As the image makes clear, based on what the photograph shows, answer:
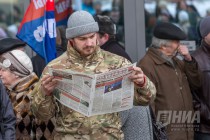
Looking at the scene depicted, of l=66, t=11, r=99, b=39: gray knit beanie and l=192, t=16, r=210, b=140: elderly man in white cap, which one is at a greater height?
l=66, t=11, r=99, b=39: gray knit beanie

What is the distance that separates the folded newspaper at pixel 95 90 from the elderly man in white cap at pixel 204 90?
1.99 meters

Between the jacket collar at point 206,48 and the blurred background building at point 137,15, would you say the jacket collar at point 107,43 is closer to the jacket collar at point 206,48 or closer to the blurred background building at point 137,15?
the blurred background building at point 137,15

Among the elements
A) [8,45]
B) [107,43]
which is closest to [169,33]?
[107,43]

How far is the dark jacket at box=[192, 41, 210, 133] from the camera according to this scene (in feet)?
22.9

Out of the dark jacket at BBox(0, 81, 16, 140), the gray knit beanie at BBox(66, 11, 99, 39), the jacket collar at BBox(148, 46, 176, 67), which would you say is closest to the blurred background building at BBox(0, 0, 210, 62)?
the jacket collar at BBox(148, 46, 176, 67)

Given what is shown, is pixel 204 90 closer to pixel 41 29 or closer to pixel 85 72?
pixel 41 29

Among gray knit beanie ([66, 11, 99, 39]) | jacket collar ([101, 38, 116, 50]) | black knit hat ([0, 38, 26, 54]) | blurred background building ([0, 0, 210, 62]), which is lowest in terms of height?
blurred background building ([0, 0, 210, 62])

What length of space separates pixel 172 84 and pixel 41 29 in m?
1.41

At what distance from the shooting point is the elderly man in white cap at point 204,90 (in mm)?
6965

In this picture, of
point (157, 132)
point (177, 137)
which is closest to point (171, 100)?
point (177, 137)

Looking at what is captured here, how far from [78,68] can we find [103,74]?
433 mm

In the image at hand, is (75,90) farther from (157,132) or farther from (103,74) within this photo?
(157,132)

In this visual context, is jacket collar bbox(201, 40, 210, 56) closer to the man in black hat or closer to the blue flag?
the man in black hat

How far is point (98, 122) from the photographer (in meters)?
5.22
